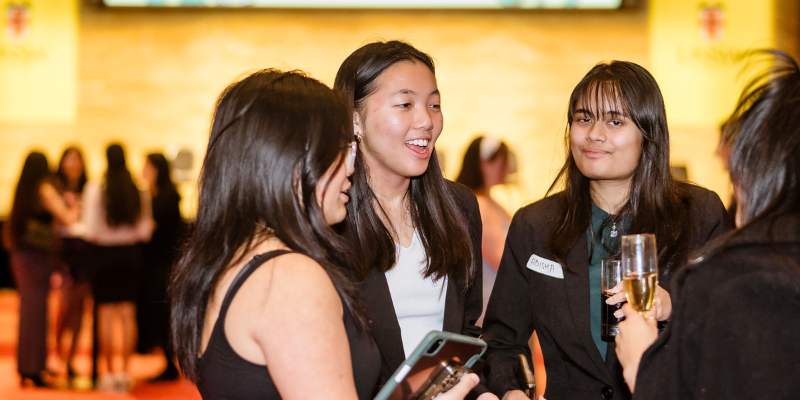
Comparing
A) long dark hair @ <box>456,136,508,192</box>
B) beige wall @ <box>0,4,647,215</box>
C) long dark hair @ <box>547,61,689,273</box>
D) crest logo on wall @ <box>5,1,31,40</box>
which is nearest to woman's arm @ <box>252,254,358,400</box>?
long dark hair @ <box>547,61,689,273</box>

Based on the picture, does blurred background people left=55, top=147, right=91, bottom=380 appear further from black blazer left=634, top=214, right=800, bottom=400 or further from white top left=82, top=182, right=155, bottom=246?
black blazer left=634, top=214, right=800, bottom=400

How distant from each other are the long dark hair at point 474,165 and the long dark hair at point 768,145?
2792 mm

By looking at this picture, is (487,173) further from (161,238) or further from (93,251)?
(93,251)

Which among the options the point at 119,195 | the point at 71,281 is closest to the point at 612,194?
the point at 119,195

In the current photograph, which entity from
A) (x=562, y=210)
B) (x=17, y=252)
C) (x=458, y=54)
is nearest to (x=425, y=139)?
(x=562, y=210)

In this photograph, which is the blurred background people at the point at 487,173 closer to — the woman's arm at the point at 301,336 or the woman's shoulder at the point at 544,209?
the woman's shoulder at the point at 544,209

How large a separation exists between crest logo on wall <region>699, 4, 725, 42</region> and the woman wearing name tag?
6.67 metres

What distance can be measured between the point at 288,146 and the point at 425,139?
2.29 feet

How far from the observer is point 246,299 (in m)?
1.27

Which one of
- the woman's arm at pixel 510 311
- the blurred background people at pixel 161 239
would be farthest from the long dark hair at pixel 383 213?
the blurred background people at pixel 161 239

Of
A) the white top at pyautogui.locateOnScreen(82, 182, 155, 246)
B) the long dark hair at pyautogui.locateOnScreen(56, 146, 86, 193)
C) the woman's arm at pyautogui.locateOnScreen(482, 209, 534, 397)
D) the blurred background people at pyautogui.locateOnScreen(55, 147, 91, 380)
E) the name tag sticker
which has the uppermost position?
the name tag sticker

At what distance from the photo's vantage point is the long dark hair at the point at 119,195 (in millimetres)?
5160

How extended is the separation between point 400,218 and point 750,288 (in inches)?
43.1

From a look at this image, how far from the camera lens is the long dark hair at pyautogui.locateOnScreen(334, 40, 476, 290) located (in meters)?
1.94
